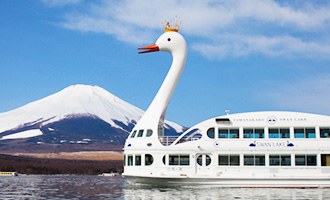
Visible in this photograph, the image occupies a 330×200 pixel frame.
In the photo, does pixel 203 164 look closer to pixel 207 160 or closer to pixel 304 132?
pixel 207 160

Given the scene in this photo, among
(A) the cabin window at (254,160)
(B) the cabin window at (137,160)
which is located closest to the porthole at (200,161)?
(A) the cabin window at (254,160)

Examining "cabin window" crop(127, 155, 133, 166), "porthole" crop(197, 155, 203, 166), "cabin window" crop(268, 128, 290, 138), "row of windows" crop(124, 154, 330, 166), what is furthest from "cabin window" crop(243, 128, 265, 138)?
"cabin window" crop(127, 155, 133, 166)

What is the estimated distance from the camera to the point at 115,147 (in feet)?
501

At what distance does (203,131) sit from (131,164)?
5167mm

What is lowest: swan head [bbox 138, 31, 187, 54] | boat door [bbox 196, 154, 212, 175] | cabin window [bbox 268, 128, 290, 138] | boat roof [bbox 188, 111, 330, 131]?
boat door [bbox 196, 154, 212, 175]

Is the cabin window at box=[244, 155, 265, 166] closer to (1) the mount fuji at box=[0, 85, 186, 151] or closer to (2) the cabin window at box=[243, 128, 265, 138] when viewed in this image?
(2) the cabin window at box=[243, 128, 265, 138]

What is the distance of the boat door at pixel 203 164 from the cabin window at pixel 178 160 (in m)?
0.69

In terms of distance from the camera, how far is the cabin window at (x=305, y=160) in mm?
27969

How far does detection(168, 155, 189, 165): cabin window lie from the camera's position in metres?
28.4

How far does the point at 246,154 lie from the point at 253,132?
1.44m

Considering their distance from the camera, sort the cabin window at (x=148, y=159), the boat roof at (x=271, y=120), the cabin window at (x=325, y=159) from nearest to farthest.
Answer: the cabin window at (x=325, y=159), the boat roof at (x=271, y=120), the cabin window at (x=148, y=159)

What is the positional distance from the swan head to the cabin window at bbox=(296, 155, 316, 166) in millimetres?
10099

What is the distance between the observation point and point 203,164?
92.9ft

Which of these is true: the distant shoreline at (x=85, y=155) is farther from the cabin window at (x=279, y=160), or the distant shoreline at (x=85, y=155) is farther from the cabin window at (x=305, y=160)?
the cabin window at (x=305, y=160)
